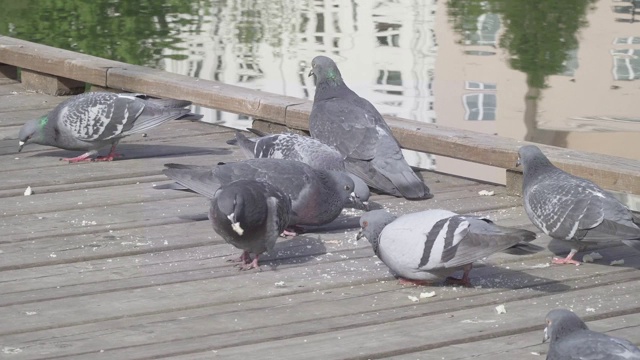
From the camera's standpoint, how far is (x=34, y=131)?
5809mm

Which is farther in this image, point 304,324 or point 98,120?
point 98,120

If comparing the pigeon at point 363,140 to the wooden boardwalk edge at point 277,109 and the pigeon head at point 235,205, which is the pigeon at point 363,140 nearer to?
the wooden boardwalk edge at point 277,109

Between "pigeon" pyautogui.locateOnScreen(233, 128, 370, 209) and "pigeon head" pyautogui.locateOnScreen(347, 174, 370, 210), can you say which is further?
"pigeon" pyautogui.locateOnScreen(233, 128, 370, 209)

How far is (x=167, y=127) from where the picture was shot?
6602mm

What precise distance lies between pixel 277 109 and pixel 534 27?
949 cm

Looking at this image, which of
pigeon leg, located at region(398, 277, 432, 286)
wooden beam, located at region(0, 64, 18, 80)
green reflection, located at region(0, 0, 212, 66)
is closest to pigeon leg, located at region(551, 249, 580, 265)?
pigeon leg, located at region(398, 277, 432, 286)

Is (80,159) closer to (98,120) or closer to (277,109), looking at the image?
(98,120)

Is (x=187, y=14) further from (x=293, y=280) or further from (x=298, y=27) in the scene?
(x=293, y=280)

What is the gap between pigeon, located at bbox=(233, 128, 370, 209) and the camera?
204 inches

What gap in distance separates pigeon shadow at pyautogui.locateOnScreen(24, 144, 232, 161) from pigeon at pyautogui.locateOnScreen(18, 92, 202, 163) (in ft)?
0.64

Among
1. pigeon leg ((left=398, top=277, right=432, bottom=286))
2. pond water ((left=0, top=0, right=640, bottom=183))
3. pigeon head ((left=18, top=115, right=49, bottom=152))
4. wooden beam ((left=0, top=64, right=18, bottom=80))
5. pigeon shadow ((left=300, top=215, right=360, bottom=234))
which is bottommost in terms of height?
pond water ((left=0, top=0, right=640, bottom=183))

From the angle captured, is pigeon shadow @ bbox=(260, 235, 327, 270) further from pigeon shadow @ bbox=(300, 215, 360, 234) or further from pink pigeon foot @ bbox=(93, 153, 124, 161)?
pink pigeon foot @ bbox=(93, 153, 124, 161)

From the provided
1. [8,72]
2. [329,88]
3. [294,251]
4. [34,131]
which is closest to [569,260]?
[294,251]

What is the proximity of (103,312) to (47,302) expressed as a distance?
223 mm
